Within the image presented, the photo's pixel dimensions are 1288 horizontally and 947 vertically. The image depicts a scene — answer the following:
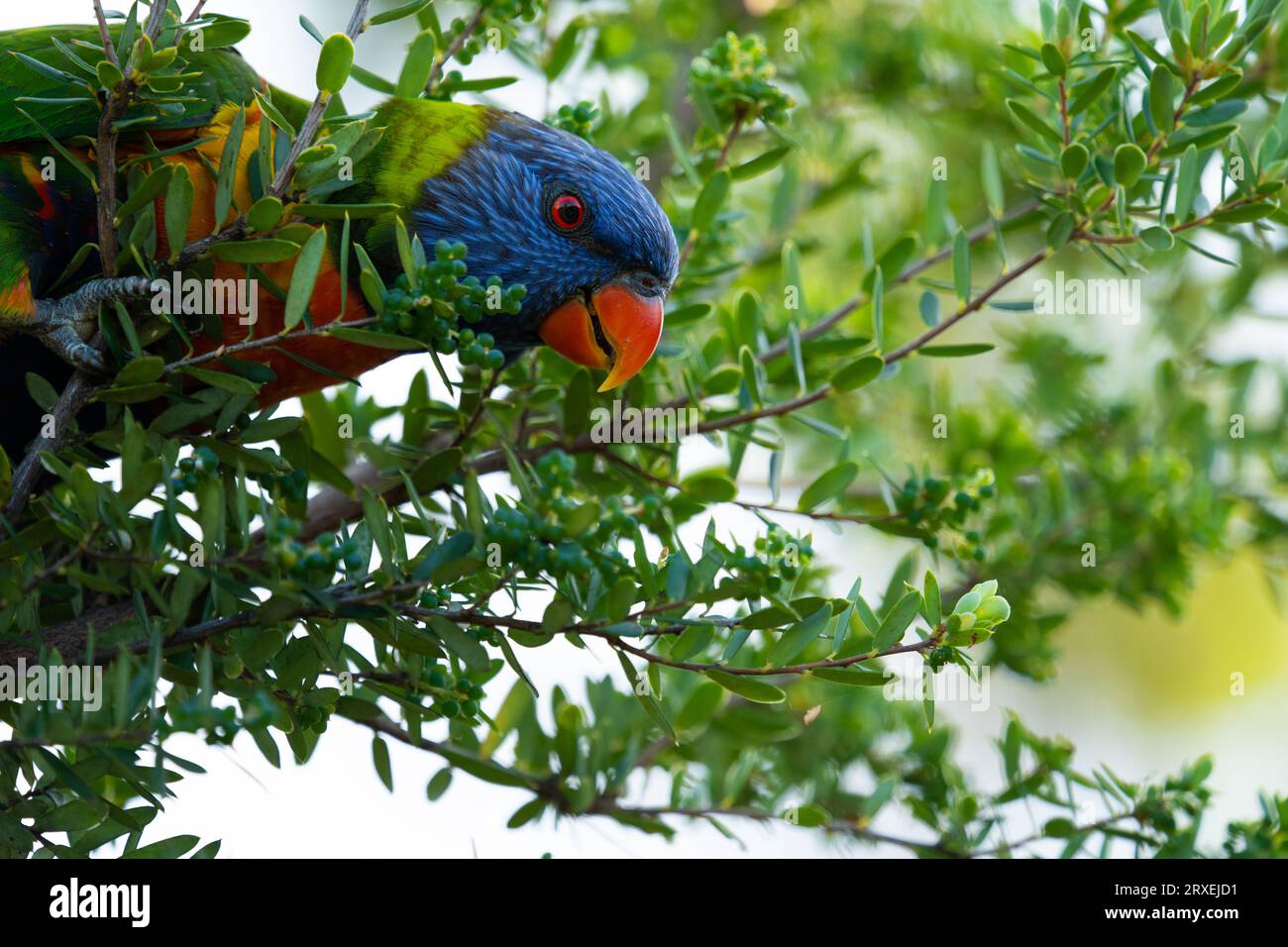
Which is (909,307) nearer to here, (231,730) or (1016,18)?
(1016,18)

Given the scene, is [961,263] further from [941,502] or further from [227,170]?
[227,170]

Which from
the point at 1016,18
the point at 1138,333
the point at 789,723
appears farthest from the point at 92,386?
the point at 1138,333

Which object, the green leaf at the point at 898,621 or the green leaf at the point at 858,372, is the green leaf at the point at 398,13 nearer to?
the green leaf at the point at 858,372

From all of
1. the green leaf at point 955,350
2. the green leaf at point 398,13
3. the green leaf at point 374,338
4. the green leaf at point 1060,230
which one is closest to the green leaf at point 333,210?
the green leaf at point 374,338

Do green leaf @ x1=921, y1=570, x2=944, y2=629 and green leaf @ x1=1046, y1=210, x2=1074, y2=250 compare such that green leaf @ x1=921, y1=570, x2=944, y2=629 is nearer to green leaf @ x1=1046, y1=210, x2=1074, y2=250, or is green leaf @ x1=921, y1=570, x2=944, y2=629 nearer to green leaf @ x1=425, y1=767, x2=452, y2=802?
green leaf @ x1=1046, y1=210, x2=1074, y2=250

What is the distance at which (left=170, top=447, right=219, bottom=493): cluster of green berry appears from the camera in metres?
1.54

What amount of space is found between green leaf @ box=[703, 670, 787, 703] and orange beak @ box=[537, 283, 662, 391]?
30.5 inches

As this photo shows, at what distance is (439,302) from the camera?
4.95 feet

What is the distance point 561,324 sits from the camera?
92.6 inches

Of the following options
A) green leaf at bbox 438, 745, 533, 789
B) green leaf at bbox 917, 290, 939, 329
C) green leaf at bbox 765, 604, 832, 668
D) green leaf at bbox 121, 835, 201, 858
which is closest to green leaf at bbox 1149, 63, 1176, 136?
green leaf at bbox 917, 290, 939, 329

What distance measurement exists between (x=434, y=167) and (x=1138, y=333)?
9.27 ft

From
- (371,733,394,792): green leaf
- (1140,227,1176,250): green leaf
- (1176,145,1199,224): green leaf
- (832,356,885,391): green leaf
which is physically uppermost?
(1176,145,1199,224): green leaf

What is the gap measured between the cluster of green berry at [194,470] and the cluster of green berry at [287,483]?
159mm

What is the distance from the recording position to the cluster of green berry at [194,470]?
1.54 meters
